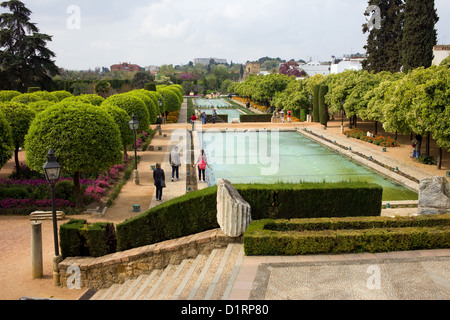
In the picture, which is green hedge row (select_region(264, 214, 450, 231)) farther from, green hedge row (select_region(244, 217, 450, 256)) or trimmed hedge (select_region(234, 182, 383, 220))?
trimmed hedge (select_region(234, 182, 383, 220))

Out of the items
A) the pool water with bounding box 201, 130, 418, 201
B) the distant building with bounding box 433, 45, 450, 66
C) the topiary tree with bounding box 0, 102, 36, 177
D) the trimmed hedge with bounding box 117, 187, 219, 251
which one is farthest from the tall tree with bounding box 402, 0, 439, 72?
the trimmed hedge with bounding box 117, 187, 219, 251

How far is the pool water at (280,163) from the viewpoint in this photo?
16156 mm

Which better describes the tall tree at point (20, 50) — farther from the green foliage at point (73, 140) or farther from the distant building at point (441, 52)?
the distant building at point (441, 52)

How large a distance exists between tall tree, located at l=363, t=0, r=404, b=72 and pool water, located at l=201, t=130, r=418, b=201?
14.9 metres

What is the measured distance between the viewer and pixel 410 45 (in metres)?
30.5

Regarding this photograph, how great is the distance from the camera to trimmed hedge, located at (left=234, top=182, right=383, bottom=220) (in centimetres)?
921

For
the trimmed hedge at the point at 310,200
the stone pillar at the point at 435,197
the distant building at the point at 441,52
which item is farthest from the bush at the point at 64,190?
the distant building at the point at 441,52

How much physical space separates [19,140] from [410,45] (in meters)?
27.1

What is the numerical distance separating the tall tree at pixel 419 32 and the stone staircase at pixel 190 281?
27654mm

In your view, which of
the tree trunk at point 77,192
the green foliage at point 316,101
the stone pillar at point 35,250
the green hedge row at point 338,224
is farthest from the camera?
the green foliage at point 316,101

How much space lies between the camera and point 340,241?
7.77m

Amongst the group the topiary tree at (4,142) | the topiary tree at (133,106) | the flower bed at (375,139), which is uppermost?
the topiary tree at (133,106)
